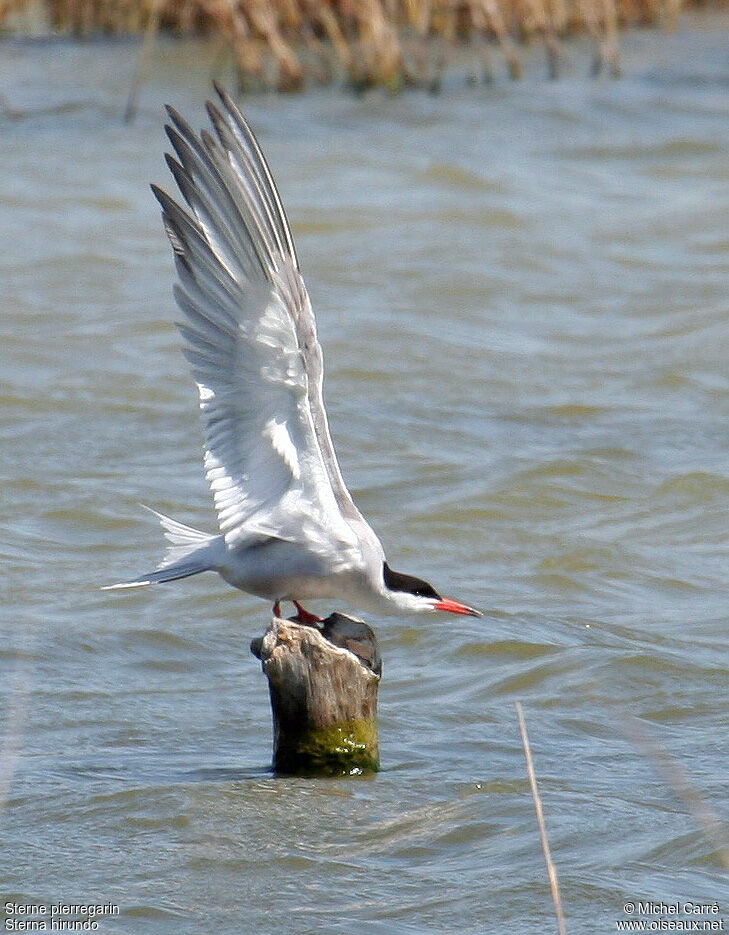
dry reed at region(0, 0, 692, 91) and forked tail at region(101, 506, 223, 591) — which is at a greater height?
dry reed at region(0, 0, 692, 91)

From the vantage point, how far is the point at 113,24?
13.7 m

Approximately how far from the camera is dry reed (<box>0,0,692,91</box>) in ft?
38.0

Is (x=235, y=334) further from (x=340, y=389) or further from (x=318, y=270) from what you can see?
(x=318, y=270)

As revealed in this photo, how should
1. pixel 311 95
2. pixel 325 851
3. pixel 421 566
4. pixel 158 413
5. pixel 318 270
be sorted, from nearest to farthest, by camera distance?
pixel 325 851, pixel 421 566, pixel 158 413, pixel 318 270, pixel 311 95

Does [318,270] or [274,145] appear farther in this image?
[274,145]

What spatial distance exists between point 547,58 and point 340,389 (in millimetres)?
6888

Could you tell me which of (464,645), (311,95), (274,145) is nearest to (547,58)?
(311,95)

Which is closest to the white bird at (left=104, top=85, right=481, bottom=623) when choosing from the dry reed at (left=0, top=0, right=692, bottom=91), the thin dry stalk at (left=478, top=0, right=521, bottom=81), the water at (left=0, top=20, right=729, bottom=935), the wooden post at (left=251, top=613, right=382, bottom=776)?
the wooden post at (left=251, top=613, right=382, bottom=776)

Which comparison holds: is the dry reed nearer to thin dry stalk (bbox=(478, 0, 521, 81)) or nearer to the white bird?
thin dry stalk (bbox=(478, 0, 521, 81))

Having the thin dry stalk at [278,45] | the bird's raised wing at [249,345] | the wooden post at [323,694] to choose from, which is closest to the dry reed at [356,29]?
the thin dry stalk at [278,45]

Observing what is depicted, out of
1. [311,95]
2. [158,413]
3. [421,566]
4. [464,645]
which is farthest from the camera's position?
[311,95]

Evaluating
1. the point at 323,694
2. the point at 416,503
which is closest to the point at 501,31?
the point at 416,503

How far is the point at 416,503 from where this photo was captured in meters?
6.46

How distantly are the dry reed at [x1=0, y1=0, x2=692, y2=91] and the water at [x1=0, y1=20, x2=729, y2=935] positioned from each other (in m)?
0.29
